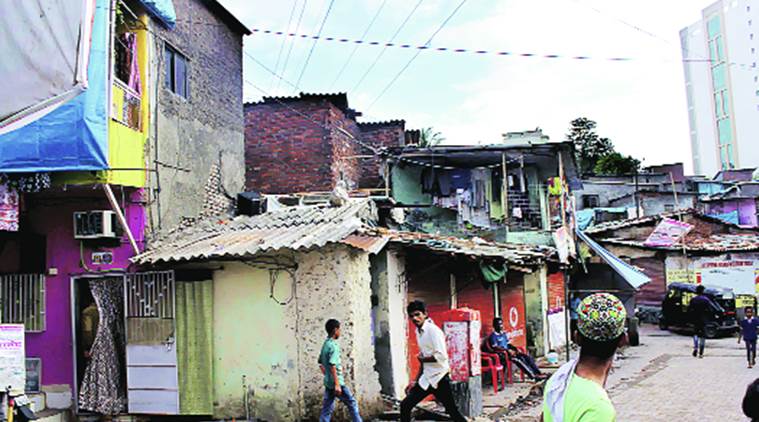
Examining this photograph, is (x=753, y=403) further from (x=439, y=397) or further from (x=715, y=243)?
(x=715, y=243)

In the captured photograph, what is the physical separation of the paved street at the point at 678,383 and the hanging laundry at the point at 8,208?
26.5 feet

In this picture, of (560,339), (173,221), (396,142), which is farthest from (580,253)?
(173,221)

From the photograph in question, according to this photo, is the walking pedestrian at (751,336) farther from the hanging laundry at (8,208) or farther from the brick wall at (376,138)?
the hanging laundry at (8,208)

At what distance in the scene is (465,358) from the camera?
1026cm

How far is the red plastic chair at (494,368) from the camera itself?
495 inches

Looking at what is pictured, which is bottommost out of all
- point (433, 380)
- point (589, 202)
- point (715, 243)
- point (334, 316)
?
point (433, 380)

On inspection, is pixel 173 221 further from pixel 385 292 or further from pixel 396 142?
pixel 396 142

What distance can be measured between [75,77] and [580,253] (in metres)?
17.0

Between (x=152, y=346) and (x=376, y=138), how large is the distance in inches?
628

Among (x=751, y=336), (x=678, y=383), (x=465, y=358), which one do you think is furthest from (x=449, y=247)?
(x=751, y=336)

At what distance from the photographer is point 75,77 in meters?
7.36

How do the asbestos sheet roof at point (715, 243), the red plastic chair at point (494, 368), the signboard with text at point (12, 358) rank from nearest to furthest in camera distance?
the signboard with text at point (12, 358) < the red plastic chair at point (494, 368) < the asbestos sheet roof at point (715, 243)

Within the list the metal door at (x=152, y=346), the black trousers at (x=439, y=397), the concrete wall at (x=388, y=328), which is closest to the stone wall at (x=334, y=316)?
the concrete wall at (x=388, y=328)

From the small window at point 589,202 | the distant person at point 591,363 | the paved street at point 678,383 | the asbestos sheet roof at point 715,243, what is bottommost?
the paved street at point 678,383
